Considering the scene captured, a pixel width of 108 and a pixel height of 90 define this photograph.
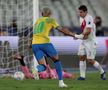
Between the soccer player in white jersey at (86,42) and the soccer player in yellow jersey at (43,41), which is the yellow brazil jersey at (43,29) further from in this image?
the soccer player in white jersey at (86,42)

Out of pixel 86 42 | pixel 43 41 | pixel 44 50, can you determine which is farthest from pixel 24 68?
pixel 44 50

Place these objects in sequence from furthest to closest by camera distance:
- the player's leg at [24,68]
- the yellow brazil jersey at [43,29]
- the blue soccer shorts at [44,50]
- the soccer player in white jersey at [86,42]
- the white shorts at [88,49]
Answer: the player's leg at [24,68], the white shorts at [88,49], the soccer player in white jersey at [86,42], the yellow brazil jersey at [43,29], the blue soccer shorts at [44,50]

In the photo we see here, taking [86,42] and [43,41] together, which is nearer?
[43,41]

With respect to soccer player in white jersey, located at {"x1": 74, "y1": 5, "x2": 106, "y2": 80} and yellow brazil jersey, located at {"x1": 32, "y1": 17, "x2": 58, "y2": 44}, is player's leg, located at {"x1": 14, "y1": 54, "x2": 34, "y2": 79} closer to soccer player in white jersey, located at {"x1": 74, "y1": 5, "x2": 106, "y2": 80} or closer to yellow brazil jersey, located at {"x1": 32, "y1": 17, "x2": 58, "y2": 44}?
soccer player in white jersey, located at {"x1": 74, "y1": 5, "x2": 106, "y2": 80}

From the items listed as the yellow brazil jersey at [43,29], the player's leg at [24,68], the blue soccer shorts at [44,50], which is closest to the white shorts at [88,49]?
Result: the player's leg at [24,68]

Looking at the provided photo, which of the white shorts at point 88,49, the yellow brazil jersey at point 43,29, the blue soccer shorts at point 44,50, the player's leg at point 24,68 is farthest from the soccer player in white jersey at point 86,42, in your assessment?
the blue soccer shorts at point 44,50

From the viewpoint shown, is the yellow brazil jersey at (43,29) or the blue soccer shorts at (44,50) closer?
the blue soccer shorts at (44,50)

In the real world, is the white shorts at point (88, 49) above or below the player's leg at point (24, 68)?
above

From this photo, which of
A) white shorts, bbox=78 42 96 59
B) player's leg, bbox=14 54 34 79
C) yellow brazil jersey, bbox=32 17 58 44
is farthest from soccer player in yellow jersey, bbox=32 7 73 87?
player's leg, bbox=14 54 34 79

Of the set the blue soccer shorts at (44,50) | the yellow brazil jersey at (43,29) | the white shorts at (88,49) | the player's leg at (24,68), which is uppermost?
the yellow brazil jersey at (43,29)

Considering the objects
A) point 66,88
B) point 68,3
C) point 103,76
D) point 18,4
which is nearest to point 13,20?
point 18,4

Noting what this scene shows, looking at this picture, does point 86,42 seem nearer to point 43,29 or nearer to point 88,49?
point 88,49

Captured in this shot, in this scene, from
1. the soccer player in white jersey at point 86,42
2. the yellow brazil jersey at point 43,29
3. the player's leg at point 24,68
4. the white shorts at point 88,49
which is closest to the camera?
the yellow brazil jersey at point 43,29

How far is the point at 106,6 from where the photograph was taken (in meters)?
34.1
